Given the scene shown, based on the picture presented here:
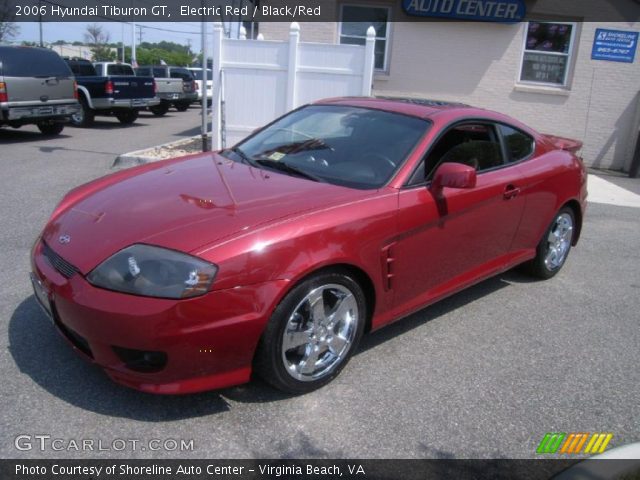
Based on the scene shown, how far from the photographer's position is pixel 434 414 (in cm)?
299

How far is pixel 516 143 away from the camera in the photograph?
A: 4.53 m

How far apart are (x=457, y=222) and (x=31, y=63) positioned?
38.6ft

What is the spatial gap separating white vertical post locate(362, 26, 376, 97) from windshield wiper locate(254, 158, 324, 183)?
19.5 feet

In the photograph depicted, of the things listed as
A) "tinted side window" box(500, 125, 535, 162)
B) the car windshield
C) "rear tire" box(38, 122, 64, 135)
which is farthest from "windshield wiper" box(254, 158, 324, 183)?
"rear tire" box(38, 122, 64, 135)

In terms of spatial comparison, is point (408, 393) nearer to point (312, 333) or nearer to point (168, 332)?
point (312, 333)

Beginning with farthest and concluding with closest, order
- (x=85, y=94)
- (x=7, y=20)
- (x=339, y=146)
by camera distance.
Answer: (x=7, y=20), (x=85, y=94), (x=339, y=146)

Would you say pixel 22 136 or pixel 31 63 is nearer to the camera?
pixel 31 63

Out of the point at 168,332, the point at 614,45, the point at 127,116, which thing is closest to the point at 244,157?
the point at 168,332

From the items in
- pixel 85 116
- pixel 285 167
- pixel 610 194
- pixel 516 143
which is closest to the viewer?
pixel 285 167

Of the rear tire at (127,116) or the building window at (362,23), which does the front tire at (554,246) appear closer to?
the building window at (362,23)

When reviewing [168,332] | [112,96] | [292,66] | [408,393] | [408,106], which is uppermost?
[292,66]

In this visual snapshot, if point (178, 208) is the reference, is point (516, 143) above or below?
above

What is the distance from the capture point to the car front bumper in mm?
2523

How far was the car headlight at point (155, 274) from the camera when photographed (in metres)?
2.55
